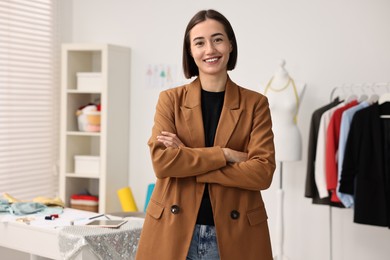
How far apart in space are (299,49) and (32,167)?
8.18 feet

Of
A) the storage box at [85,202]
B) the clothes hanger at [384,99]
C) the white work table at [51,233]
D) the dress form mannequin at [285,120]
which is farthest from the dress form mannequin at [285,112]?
the storage box at [85,202]

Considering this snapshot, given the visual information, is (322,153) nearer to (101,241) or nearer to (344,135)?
(344,135)

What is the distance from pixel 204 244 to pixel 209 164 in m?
0.29

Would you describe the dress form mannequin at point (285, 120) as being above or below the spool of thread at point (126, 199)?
above

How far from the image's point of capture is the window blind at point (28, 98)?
183 inches

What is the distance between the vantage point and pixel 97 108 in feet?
16.7

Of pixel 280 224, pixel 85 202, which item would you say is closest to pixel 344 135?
pixel 280 224

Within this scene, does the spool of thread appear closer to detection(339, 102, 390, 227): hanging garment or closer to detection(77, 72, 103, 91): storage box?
detection(77, 72, 103, 91): storage box

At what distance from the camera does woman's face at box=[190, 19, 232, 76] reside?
209cm

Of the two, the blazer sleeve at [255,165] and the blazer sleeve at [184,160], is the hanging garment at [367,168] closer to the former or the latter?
Result: the blazer sleeve at [255,165]

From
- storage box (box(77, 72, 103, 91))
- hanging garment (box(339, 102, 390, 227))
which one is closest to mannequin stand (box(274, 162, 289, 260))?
hanging garment (box(339, 102, 390, 227))

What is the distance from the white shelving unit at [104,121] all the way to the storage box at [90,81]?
45 millimetres

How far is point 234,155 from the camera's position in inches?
83.0

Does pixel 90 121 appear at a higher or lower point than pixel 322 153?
higher
